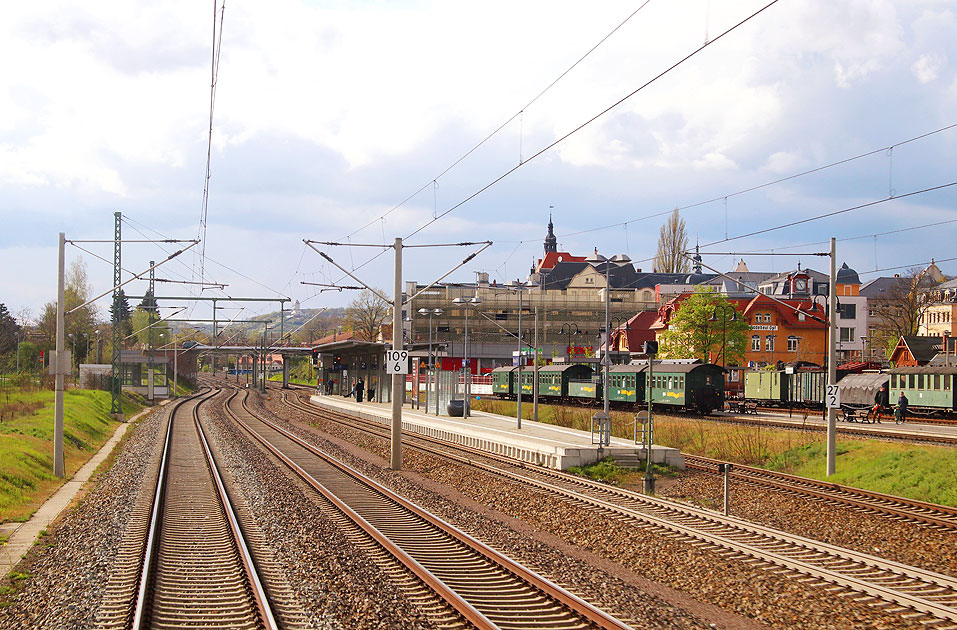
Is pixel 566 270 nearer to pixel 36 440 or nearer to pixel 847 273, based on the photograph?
pixel 847 273

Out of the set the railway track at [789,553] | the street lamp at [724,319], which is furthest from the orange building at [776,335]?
the railway track at [789,553]

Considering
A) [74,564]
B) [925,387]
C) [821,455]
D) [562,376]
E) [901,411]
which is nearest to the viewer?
[74,564]

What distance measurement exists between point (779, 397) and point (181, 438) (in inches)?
1402

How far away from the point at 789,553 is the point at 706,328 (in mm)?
49020

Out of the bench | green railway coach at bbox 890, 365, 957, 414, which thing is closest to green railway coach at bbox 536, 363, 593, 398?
the bench

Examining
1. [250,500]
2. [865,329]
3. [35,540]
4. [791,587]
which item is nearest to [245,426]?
[250,500]

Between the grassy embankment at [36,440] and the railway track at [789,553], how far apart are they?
10.9 metres

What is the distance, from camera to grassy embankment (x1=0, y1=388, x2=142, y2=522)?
58.4 feet

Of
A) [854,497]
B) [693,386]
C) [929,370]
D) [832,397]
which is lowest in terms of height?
[854,497]

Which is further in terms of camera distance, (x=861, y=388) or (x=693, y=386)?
(x=861, y=388)

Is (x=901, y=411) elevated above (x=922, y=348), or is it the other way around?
(x=922, y=348)

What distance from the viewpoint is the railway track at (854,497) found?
1590 cm

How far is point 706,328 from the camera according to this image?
60125mm

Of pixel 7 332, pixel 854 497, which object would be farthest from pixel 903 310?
pixel 7 332
